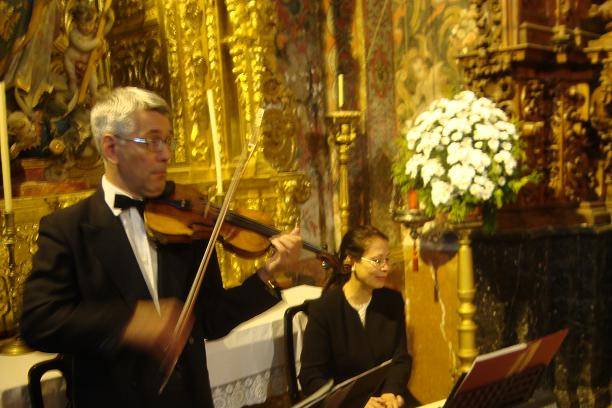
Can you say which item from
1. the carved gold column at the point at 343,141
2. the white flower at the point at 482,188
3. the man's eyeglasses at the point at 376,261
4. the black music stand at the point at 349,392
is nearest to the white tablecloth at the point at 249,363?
the man's eyeglasses at the point at 376,261

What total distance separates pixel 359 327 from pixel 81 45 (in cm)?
188

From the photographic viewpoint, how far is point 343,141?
407 centimetres

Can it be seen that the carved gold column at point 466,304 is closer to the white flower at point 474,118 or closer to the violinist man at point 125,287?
the white flower at point 474,118

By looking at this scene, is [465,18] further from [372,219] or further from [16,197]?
[16,197]

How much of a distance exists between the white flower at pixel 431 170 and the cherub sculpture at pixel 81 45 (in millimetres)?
1732

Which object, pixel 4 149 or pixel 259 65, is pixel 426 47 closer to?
pixel 259 65

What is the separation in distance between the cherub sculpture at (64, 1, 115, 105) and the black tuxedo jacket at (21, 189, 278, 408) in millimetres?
1357

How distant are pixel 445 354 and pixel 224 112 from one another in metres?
2.17

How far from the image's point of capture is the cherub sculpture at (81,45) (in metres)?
2.88

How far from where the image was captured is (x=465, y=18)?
4102 millimetres

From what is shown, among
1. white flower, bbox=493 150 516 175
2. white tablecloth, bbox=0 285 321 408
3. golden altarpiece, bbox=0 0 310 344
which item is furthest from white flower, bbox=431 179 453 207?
white tablecloth, bbox=0 285 321 408

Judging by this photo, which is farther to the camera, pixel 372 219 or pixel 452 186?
pixel 372 219

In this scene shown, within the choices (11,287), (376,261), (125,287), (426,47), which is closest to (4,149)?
(11,287)

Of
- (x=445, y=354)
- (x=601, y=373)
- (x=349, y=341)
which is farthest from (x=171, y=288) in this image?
(x=601, y=373)
